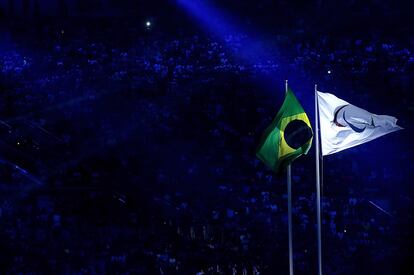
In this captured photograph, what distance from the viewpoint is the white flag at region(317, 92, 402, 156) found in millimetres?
12039

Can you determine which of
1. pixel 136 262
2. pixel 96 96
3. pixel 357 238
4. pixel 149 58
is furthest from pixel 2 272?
pixel 149 58

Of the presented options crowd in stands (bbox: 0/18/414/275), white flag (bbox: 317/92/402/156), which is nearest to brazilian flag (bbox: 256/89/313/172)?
white flag (bbox: 317/92/402/156)

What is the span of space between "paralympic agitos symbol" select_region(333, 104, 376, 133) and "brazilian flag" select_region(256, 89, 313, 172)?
1.25ft

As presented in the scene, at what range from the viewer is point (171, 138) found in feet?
65.9

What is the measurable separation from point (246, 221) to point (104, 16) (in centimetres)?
1316

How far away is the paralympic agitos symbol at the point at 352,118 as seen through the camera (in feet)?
39.5

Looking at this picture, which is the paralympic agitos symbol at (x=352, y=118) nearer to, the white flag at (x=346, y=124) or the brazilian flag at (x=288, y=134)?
the white flag at (x=346, y=124)

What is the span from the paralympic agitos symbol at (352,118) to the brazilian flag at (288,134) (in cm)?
38

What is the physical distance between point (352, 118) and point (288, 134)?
2.64 feet

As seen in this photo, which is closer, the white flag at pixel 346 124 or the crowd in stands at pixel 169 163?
the white flag at pixel 346 124

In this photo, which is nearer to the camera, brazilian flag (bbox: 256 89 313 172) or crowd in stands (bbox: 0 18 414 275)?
brazilian flag (bbox: 256 89 313 172)

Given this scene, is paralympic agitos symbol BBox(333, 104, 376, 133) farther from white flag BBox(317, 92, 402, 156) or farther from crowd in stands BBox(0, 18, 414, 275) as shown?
crowd in stands BBox(0, 18, 414, 275)

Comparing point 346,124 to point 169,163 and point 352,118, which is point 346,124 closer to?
point 352,118

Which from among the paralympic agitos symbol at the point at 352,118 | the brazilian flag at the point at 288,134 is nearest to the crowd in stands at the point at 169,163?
the brazilian flag at the point at 288,134
